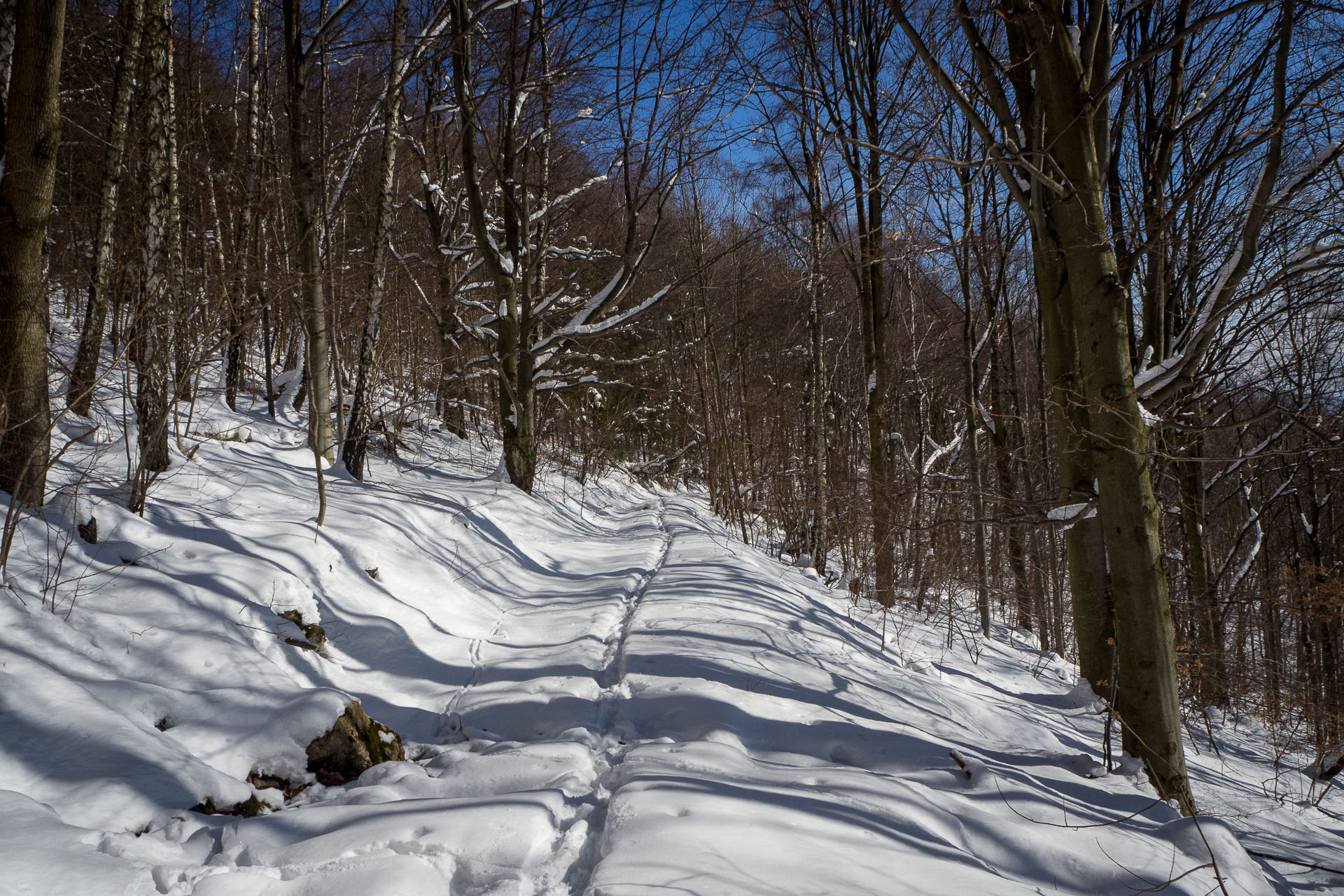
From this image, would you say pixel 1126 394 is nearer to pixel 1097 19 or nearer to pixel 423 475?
pixel 1097 19

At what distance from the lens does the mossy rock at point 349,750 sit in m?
3.10

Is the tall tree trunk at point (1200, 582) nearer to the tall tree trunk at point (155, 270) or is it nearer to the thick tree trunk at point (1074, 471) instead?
Result: the thick tree trunk at point (1074, 471)

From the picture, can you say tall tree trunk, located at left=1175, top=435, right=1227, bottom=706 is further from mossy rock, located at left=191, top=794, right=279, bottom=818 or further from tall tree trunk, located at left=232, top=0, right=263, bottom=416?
tall tree trunk, located at left=232, top=0, right=263, bottom=416

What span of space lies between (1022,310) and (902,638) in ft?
42.1

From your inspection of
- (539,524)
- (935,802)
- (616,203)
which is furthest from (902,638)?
(616,203)

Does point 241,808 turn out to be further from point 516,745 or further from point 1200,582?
point 1200,582

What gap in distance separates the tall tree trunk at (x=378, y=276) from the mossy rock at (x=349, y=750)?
5.67 meters

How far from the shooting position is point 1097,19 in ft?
12.8

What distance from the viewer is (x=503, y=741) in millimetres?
3705

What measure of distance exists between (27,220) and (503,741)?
14.4 feet

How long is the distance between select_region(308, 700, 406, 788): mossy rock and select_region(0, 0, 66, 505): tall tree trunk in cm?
242

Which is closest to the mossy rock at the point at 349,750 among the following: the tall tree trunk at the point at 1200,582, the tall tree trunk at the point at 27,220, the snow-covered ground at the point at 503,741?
the snow-covered ground at the point at 503,741

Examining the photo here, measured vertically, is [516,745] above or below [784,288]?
below

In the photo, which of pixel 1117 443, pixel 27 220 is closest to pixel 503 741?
pixel 1117 443
